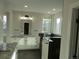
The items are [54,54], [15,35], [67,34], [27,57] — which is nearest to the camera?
[67,34]

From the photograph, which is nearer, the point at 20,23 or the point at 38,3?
the point at 38,3

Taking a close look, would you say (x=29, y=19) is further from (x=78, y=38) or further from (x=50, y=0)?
(x=78, y=38)

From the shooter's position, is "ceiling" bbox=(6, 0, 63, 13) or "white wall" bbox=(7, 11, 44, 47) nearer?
"ceiling" bbox=(6, 0, 63, 13)

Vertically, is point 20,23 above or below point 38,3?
below

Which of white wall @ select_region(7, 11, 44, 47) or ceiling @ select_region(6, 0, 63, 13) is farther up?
ceiling @ select_region(6, 0, 63, 13)

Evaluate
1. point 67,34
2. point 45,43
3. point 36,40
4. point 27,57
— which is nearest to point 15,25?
point 36,40

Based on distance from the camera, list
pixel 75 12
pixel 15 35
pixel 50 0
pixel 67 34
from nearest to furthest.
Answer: pixel 75 12, pixel 67 34, pixel 50 0, pixel 15 35

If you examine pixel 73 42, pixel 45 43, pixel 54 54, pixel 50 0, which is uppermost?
pixel 50 0

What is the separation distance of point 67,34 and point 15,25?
586 centimetres

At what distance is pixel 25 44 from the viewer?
7.24 meters

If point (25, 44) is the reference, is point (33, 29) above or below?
above

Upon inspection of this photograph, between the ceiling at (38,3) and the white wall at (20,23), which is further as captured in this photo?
the white wall at (20,23)

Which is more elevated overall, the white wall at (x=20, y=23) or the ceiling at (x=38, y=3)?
the ceiling at (x=38, y=3)

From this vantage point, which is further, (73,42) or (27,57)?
(27,57)
